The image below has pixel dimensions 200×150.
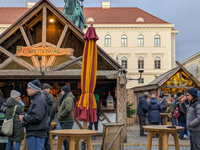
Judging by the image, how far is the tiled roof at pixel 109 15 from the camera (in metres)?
43.2

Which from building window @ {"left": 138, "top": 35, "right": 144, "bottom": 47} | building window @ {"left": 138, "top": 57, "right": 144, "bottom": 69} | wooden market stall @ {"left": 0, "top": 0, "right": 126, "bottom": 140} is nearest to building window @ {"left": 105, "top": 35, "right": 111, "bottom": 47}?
building window @ {"left": 138, "top": 35, "right": 144, "bottom": 47}

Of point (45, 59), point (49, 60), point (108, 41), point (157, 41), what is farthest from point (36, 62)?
point (157, 41)

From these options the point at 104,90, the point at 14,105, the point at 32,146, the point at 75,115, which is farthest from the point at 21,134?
the point at 104,90

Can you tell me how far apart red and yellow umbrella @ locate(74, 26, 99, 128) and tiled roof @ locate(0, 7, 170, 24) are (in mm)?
35523

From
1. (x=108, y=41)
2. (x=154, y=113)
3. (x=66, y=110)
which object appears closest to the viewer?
(x=66, y=110)

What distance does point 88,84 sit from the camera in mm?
7773

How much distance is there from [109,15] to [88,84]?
38090 millimetres

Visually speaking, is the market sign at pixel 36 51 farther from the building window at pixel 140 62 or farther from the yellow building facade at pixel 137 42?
the building window at pixel 140 62

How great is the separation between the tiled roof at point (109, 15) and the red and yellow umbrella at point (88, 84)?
3552 centimetres

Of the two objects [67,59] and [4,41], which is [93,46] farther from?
[4,41]

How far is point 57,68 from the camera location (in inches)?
393

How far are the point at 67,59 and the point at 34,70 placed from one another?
124cm

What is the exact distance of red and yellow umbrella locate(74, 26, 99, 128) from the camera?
296 inches

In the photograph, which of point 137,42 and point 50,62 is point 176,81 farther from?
point 137,42
